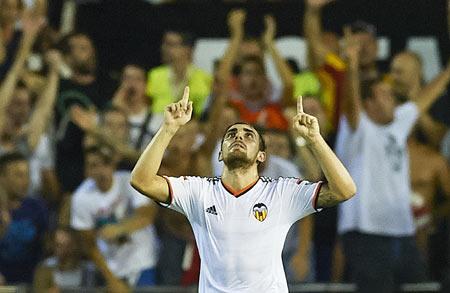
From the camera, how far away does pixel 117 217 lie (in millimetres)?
13078

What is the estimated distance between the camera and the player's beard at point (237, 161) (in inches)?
380

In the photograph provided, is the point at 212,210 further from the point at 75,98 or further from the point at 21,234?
the point at 75,98

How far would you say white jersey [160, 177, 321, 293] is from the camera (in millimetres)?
9570

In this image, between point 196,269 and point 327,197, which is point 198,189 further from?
point 196,269

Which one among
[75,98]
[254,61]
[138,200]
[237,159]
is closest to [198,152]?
[138,200]

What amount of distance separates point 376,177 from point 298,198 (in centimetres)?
313

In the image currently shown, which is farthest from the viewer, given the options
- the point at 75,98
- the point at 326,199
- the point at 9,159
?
the point at 75,98

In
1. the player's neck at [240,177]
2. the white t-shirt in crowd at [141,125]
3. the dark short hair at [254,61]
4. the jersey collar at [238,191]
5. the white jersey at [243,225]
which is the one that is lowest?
the white jersey at [243,225]

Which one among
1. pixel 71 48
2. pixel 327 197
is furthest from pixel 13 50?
pixel 327 197

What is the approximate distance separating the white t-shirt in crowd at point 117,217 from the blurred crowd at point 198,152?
1 centimetres

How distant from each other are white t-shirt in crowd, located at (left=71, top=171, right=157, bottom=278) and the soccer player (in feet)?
10.1

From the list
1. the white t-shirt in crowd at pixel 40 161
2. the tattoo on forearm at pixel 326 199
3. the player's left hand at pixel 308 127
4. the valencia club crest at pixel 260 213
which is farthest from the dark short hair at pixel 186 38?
the player's left hand at pixel 308 127

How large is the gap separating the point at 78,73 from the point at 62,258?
1.93 meters

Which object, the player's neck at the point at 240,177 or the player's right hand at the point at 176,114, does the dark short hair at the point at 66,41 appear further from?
the player's right hand at the point at 176,114
